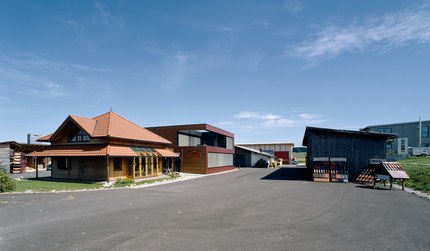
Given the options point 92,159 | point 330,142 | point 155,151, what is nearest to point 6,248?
point 92,159

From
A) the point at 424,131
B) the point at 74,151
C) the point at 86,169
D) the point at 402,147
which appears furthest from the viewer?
the point at 424,131

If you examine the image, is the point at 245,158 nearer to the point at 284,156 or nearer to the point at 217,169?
the point at 217,169

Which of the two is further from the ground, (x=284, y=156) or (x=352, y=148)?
(x=352, y=148)

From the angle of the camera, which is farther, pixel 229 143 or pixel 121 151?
pixel 229 143

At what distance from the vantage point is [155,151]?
3064 cm

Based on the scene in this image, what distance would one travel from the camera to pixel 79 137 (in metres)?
27.0

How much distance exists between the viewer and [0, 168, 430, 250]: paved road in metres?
7.21

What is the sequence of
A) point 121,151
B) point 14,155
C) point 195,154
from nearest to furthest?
1. point 121,151
2. point 195,154
3. point 14,155

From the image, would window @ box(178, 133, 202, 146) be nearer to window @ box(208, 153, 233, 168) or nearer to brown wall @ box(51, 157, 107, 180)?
window @ box(208, 153, 233, 168)

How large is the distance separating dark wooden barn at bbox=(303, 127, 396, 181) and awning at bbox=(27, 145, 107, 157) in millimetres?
20342

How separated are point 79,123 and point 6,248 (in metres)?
20.3

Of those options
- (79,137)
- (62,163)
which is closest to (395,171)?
(79,137)

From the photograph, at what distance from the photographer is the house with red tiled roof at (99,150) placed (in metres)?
24.5

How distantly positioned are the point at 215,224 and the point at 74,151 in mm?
20648
